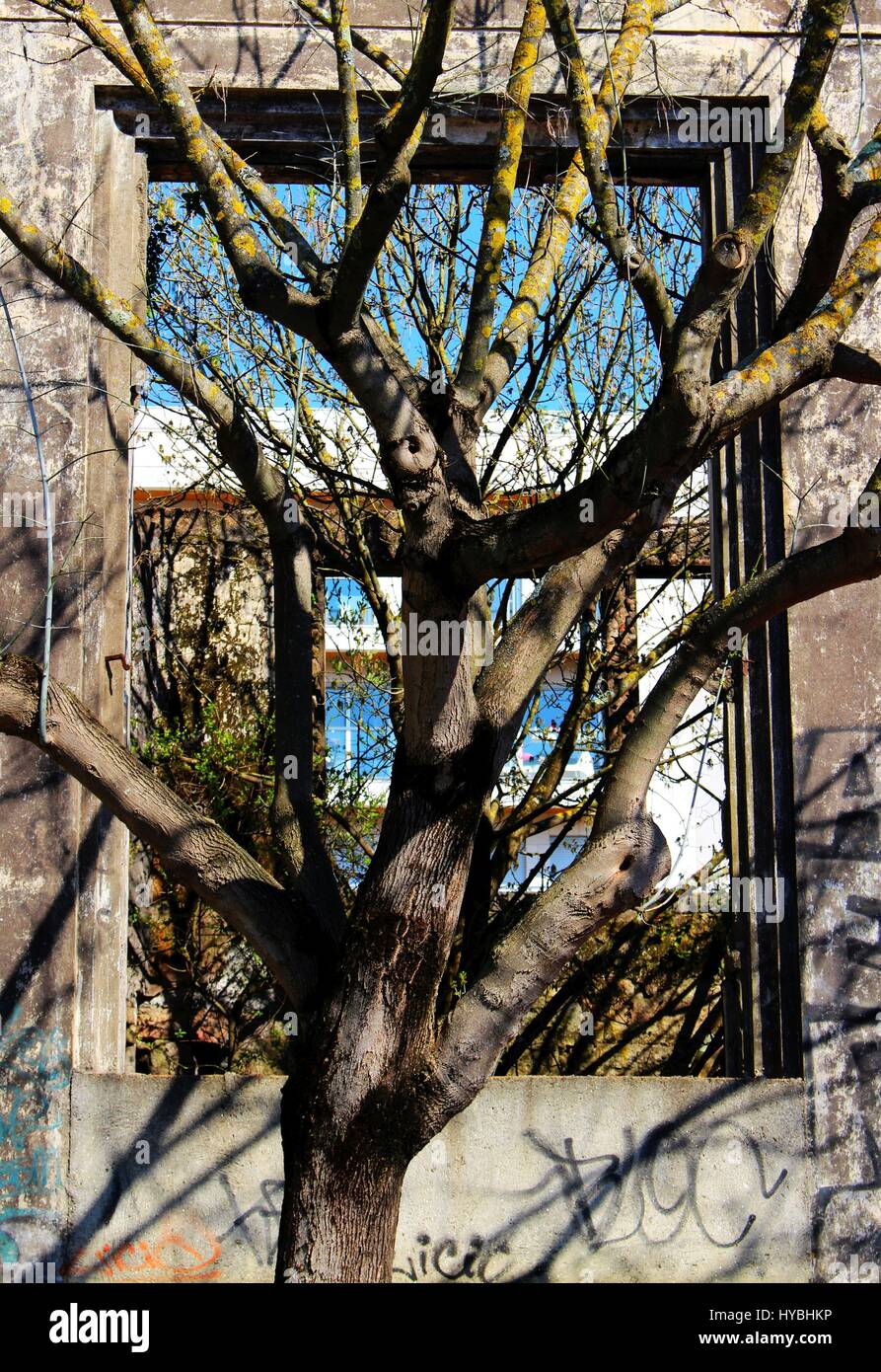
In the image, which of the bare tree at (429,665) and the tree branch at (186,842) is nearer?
the bare tree at (429,665)

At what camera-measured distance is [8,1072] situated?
683cm

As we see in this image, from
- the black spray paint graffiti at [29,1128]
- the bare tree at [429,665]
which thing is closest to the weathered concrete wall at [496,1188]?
the black spray paint graffiti at [29,1128]

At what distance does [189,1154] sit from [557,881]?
315 cm

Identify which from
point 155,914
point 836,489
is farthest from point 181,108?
point 155,914

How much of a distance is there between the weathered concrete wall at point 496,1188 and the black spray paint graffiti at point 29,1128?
112 mm

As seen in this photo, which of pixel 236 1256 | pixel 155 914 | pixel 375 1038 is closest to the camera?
pixel 375 1038

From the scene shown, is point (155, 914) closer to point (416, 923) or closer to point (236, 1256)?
point (236, 1256)

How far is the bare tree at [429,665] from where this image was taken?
165 inches

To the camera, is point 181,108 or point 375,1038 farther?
point 181,108

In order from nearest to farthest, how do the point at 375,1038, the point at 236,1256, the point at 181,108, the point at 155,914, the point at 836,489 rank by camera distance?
the point at 375,1038 → the point at 181,108 → the point at 236,1256 → the point at 836,489 → the point at 155,914

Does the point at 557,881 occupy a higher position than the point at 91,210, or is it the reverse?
the point at 91,210

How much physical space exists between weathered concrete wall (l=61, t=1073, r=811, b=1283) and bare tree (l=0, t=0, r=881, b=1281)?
233cm

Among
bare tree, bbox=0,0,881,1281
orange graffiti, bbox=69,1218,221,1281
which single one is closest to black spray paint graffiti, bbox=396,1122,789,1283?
orange graffiti, bbox=69,1218,221,1281

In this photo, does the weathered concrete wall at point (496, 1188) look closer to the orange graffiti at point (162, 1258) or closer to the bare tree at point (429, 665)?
the orange graffiti at point (162, 1258)
